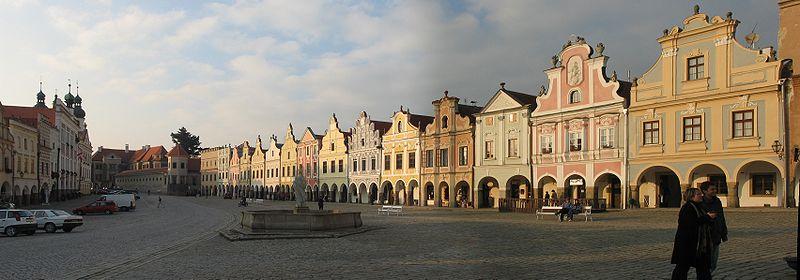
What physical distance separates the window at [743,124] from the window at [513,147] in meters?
15.9

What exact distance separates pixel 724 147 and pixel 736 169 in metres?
1.36

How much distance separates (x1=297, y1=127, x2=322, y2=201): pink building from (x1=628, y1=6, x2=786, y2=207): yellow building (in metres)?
46.1

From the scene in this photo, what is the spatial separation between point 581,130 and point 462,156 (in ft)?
42.3

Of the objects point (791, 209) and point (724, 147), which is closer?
point (791, 209)

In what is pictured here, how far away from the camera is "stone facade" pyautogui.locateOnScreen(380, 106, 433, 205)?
5841 centimetres

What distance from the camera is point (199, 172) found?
140m

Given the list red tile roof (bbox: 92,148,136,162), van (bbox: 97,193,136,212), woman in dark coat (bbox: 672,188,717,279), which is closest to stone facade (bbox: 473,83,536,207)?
van (bbox: 97,193,136,212)

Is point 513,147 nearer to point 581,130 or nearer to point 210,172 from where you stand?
point 581,130

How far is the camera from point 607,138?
3981 centimetres

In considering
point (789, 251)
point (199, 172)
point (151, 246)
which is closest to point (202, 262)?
point (151, 246)

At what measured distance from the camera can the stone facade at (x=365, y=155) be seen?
212ft

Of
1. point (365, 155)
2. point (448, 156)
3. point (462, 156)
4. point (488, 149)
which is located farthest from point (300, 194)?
point (365, 155)

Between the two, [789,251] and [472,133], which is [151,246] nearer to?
[789,251]

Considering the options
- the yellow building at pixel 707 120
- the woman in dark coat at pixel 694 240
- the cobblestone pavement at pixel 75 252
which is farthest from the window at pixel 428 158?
the woman in dark coat at pixel 694 240
